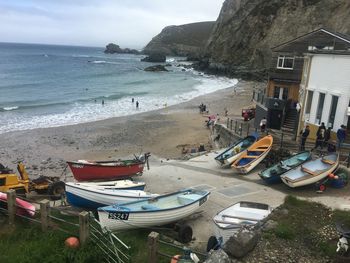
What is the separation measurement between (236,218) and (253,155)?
8849 mm

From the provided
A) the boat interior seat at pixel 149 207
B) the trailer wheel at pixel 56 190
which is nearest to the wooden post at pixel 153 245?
the boat interior seat at pixel 149 207

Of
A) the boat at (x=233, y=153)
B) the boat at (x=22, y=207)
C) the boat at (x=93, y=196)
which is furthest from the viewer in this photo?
the boat at (x=233, y=153)

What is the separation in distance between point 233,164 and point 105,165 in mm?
6887

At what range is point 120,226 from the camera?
41.9 ft

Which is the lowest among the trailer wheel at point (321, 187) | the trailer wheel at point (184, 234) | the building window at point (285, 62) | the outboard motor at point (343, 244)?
the trailer wheel at point (184, 234)

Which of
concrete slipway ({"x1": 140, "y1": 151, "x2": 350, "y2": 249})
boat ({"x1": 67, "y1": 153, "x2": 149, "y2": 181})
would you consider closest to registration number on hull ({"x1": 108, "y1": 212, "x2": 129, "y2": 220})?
concrete slipway ({"x1": 140, "y1": 151, "x2": 350, "y2": 249})

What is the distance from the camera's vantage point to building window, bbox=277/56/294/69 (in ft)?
91.5

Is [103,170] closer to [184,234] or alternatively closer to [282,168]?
[184,234]

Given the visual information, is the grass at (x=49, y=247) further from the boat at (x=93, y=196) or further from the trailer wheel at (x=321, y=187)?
the trailer wheel at (x=321, y=187)

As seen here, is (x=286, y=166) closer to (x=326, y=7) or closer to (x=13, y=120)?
(x=13, y=120)

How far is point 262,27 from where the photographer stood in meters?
93.0

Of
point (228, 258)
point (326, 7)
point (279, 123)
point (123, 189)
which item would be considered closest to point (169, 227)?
point (123, 189)

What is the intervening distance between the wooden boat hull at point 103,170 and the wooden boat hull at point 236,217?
794 centimetres

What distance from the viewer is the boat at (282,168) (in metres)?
17.8
